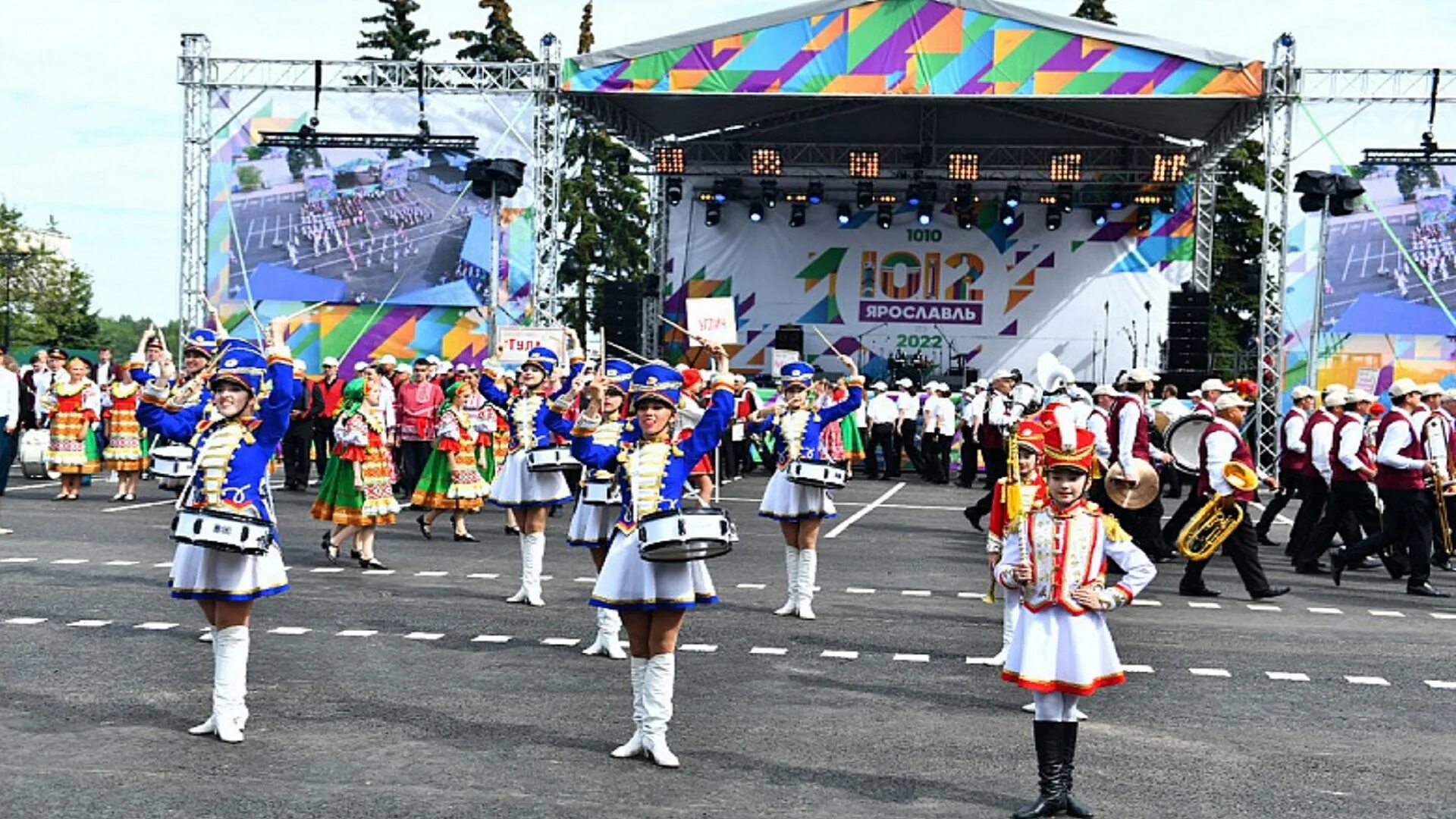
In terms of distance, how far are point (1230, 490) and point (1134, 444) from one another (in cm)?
217

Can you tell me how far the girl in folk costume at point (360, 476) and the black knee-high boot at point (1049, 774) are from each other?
9.20 m

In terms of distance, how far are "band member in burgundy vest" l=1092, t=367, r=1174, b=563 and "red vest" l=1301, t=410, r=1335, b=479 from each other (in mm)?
1539

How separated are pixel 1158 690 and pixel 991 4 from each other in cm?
2130

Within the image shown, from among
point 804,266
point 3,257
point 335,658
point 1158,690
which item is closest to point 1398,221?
point 804,266

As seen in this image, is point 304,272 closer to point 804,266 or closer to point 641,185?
point 804,266

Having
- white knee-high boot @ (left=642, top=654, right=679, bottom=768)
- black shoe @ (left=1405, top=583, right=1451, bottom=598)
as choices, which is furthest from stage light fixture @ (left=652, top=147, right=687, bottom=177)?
white knee-high boot @ (left=642, top=654, right=679, bottom=768)

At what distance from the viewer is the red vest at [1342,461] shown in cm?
1661

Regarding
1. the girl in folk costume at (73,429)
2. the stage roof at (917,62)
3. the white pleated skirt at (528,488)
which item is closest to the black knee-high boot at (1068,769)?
the white pleated skirt at (528,488)

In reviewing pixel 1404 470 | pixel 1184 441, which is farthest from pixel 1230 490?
pixel 1184 441

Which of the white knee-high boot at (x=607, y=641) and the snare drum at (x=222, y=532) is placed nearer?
the snare drum at (x=222, y=532)

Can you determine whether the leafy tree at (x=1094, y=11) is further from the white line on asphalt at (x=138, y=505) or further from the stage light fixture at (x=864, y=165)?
the white line on asphalt at (x=138, y=505)

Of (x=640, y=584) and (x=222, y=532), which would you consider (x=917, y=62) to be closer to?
(x=640, y=584)

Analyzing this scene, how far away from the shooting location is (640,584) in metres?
8.03

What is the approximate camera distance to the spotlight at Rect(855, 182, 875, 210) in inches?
1427
